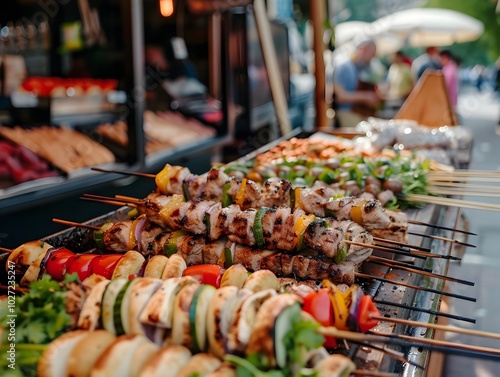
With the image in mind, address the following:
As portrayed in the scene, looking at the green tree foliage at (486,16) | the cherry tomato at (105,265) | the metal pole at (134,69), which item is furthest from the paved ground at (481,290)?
the green tree foliage at (486,16)

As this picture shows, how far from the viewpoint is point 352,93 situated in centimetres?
1118

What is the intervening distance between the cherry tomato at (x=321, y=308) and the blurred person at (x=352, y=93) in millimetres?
9032

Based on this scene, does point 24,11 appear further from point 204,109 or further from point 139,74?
point 139,74

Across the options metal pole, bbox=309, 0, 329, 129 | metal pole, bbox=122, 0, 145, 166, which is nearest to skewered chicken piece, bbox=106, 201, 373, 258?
metal pole, bbox=122, 0, 145, 166

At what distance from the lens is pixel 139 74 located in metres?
5.38

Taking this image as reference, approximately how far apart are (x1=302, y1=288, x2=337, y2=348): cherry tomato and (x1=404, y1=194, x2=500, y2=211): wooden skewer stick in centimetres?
150

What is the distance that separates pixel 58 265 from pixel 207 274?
69 cm

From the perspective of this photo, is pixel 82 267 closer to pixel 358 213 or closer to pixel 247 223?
pixel 247 223

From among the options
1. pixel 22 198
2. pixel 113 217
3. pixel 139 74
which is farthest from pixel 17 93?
pixel 113 217

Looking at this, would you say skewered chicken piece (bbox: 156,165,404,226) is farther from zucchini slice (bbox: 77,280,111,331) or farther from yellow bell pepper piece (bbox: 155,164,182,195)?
zucchini slice (bbox: 77,280,111,331)

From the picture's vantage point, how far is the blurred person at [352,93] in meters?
11.0

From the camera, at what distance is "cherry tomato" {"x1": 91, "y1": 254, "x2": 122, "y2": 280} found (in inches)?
91.9

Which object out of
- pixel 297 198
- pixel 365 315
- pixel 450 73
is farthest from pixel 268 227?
pixel 450 73

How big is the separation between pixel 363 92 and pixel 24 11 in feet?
23.2
